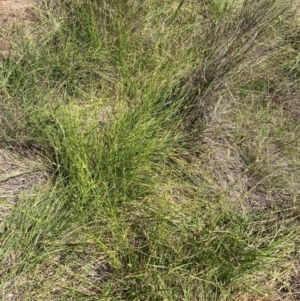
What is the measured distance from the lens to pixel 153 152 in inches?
79.7

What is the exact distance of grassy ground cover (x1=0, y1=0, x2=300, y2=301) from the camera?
5.62ft

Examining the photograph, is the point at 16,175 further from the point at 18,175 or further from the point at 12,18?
the point at 12,18

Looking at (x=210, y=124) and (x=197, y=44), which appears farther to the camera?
(x=197, y=44)

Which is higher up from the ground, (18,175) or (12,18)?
(12,18)

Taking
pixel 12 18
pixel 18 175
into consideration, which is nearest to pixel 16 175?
pixel 18 175

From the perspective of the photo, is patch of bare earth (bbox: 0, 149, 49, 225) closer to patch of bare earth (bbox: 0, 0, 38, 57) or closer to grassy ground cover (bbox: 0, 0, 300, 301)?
grassy ground cover (bbox: 0, 0, 300, 301)

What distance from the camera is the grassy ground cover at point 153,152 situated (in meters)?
1.71

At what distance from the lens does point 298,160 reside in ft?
7.32

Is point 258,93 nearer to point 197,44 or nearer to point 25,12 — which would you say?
point 197,44

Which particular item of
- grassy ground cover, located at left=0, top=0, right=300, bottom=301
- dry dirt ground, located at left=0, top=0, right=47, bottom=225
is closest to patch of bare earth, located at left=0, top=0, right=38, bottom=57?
grassy ground cover, located at left=0, top=0, right=300, bottom=301

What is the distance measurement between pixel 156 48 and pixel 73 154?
882 mm

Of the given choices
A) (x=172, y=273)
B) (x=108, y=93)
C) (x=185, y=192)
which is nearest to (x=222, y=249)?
(x=172, y=273)

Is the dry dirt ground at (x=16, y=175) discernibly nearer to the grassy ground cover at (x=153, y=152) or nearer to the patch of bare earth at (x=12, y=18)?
the grassy ground cover at (x=153, y=152)

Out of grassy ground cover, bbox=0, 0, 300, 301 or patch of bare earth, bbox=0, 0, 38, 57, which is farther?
patch of bare earth, bbox=0, 0, 38, 57
